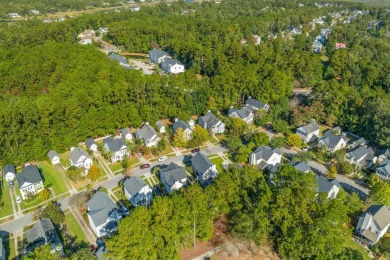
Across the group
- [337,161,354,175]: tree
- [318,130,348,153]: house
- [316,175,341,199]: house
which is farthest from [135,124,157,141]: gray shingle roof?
[337,161,354,175]: tree

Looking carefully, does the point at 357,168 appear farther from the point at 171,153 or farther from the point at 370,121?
the point at 171,153

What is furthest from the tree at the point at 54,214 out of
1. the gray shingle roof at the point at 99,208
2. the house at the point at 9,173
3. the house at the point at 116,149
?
the house at the point at 116,149

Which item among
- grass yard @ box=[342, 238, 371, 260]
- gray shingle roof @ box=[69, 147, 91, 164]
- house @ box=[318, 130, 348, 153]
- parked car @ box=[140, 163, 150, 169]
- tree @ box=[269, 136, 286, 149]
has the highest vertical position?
gray shingle roof @ box=[69, 147, 91, 164]

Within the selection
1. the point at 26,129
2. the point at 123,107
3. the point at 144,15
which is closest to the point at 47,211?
the point at 26,129

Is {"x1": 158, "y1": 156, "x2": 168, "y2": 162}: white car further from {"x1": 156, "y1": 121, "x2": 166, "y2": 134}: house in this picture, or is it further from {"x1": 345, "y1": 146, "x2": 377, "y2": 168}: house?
{"x1": 345, "y1": 146, "x2": 377, "y2": 168}: house

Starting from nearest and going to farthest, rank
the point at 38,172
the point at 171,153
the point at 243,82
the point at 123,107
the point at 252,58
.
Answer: the point at 38,172, the point at 171,153, the point at 123,107, the point at 243,82, the point at 252,58

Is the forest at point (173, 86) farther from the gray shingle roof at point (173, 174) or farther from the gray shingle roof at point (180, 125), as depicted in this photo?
the gray shingle roof at point (173, 174)
